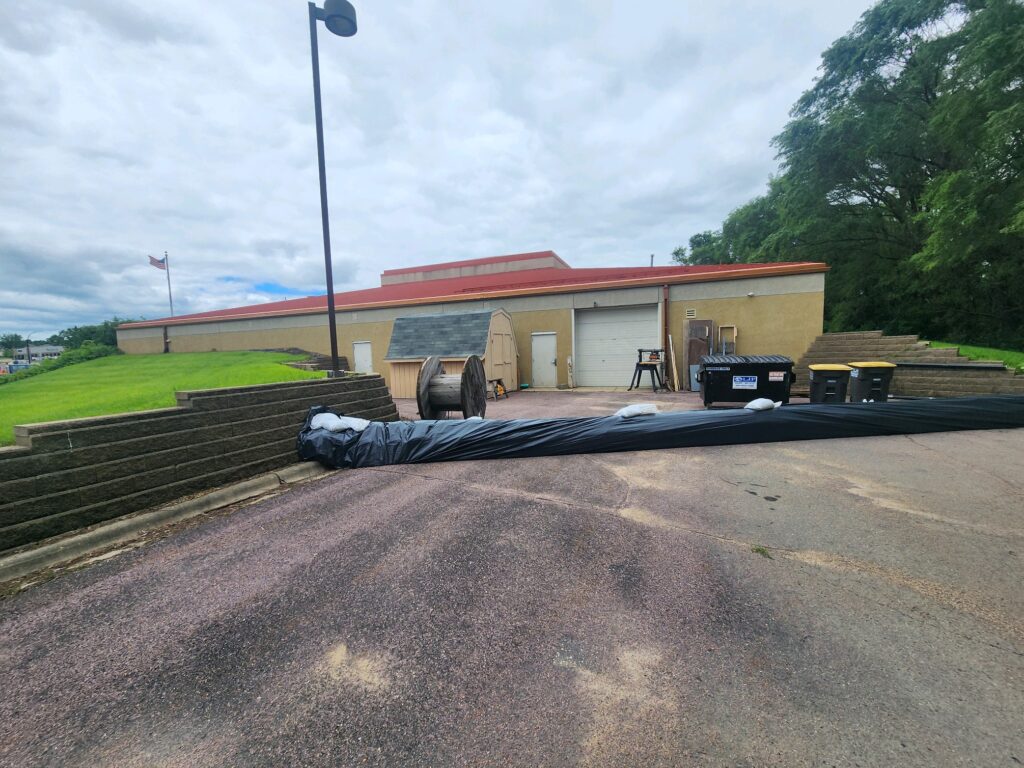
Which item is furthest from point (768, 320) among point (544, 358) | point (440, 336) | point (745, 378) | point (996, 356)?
point (440, 336)

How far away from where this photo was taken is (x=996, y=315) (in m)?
17.4

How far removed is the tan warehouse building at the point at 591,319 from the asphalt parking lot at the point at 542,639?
37.5 feet

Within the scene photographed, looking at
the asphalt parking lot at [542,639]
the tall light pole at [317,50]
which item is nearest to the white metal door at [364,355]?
the tall light pole at [317,50]

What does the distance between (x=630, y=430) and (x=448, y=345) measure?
350 inches

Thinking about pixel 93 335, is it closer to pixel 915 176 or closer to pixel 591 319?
pixel 591 319

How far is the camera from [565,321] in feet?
54.0

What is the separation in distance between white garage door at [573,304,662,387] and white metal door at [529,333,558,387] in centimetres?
87

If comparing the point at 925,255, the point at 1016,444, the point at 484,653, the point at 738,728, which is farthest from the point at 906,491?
the point at 925,255

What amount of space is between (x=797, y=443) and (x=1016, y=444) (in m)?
2.80

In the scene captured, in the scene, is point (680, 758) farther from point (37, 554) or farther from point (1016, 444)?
point (1016, 444)

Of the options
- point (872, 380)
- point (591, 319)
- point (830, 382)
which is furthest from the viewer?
point (591, 319)

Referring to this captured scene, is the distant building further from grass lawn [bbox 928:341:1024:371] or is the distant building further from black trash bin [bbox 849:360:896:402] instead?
grass lawn [bbox 928:341:1024:371]

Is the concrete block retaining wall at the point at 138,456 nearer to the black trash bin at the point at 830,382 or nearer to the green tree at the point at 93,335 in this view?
the black trash bin at the point at 830,382

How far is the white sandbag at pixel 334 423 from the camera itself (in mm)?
5586
